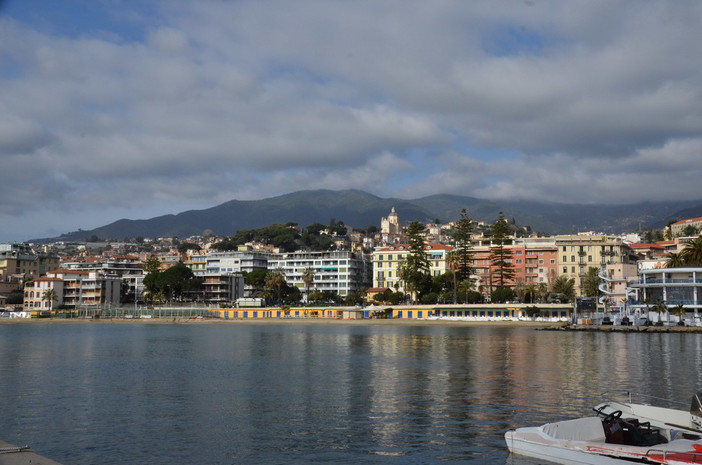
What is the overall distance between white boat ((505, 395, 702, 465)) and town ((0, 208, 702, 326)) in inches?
3294

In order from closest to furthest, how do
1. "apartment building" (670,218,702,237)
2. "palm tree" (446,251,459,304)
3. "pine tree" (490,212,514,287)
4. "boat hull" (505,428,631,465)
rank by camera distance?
1. "boat hull" (505,428,631,465)
2. "pine tree" (490,212,514,287)
3. "palm tree" (446,251,459,304)
4. "apartment building" (670,218,702,237)

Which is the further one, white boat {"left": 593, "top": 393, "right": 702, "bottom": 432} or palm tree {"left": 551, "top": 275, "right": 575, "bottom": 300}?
palm tree {"left": 551, "top": 275, "right": 575, "bottom": 300}

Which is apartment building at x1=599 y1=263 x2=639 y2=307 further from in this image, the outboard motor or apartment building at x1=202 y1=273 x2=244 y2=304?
the outboard motor

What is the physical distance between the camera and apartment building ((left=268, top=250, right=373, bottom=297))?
568ft

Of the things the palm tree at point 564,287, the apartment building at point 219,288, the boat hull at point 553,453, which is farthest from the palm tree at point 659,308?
the apartment building at point 219,288

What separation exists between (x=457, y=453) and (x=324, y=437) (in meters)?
4.96

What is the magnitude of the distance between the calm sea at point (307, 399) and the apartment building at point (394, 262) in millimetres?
102407

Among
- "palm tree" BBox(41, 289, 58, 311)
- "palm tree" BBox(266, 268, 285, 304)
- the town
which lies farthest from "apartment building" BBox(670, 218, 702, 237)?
"palm tree" BBox(41, 289, 58, 311)

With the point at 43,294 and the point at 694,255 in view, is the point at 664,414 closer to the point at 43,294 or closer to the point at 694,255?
the point at 694,255

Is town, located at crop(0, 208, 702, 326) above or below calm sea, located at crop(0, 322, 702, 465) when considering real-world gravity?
above

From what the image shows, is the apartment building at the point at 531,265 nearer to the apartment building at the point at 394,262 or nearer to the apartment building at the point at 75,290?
the apartment building at the point at 394,262

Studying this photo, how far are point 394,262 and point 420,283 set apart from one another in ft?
90.7

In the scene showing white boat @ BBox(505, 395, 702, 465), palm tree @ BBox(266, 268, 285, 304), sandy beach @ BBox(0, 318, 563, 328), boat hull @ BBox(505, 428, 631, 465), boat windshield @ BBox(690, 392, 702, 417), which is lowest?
sandy beach @ BBox(0, 318, 563, 328)

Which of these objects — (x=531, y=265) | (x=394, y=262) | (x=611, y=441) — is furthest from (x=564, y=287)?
(x=611, y=441)
